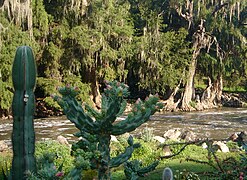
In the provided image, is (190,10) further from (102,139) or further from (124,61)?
(102,139)

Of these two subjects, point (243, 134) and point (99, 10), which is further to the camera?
point (99, 10)

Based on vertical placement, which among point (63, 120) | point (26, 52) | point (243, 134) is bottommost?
point (63, 120)

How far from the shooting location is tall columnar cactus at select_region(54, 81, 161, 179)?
13.0 ft

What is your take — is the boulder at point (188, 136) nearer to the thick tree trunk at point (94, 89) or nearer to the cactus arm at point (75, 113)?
the cactus arm at point (75, 113)

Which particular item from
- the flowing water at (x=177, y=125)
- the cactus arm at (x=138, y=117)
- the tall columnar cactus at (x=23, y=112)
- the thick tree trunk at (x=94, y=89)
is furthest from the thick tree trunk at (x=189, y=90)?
the cactus arm at (x=138, y=117)

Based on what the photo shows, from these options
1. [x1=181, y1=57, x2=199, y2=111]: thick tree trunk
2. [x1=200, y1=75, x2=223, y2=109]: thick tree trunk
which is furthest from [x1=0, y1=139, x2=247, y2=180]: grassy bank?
[x1=200, y1=75, x2=223, y2=109]: thick tree trunk

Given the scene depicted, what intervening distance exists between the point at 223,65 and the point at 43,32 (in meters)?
13.1

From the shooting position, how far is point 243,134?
1349 centimetres

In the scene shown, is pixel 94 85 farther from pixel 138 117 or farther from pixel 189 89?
pixel 138 117

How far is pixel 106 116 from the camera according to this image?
4.00m

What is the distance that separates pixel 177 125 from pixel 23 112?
15.7 metres

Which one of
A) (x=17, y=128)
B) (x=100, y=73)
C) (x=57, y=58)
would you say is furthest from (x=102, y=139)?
(x=100, y=73)

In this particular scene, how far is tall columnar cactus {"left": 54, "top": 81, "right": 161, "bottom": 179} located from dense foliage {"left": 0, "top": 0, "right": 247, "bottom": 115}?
16.6 m

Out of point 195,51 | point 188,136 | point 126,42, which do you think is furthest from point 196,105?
point 188,136
